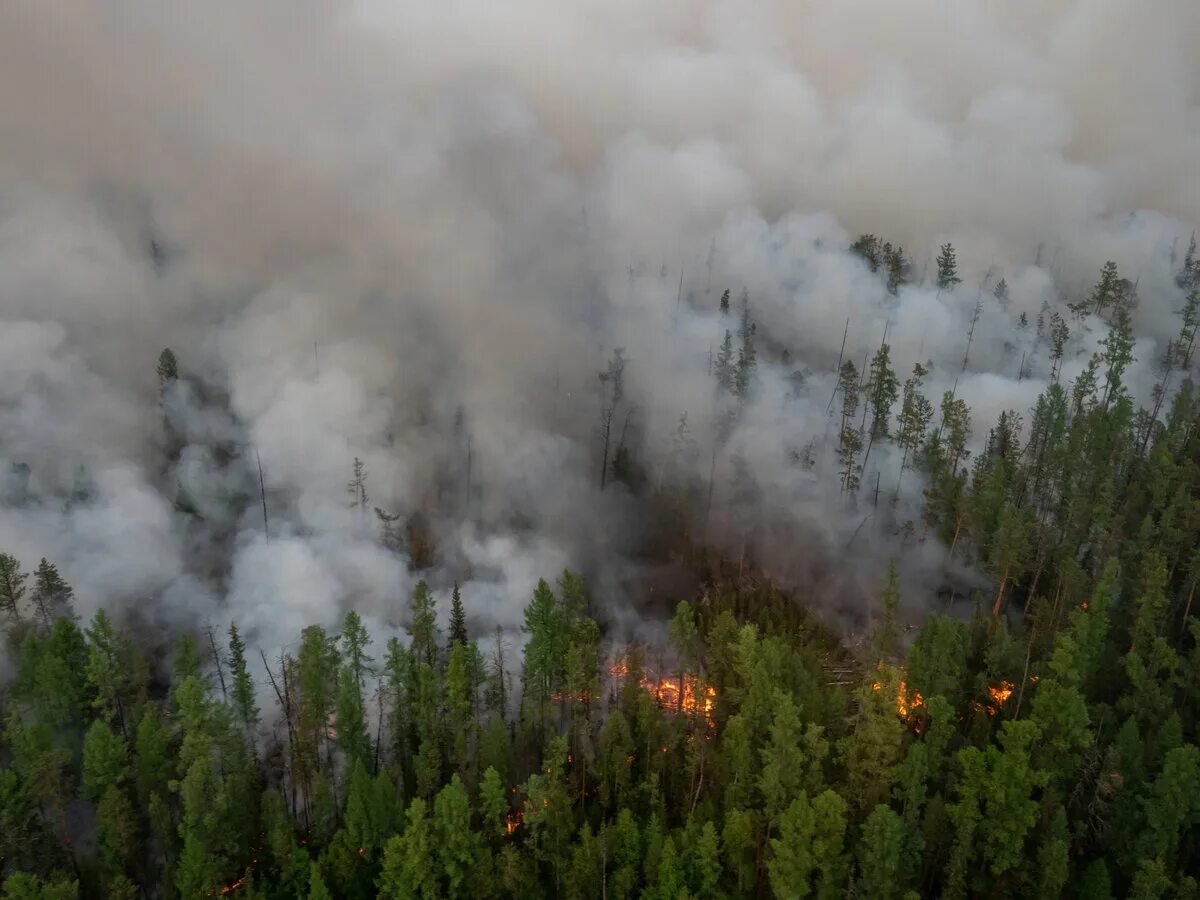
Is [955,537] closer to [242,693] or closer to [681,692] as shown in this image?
[681,692]

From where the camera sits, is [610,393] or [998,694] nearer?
[998,694]

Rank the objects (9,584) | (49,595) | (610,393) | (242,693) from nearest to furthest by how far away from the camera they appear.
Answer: (242,693)
(9,584)
(49,595)
(610,393)

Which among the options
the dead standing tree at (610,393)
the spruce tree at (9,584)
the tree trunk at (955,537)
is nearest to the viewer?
the spruce tree at (9,584)

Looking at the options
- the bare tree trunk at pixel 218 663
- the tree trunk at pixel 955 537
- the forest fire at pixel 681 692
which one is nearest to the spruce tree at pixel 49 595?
the bare tree trunk at pixel 218 663

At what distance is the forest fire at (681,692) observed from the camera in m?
54.7

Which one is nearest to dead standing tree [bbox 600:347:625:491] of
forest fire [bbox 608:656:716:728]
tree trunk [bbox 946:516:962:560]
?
forest fire [bbox 608:656:716:728]

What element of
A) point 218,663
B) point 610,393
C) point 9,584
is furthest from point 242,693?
point 610,393

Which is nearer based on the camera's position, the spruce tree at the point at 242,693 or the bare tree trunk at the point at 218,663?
the spruce tree at the point at 242,693

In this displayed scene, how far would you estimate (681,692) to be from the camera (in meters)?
56.6

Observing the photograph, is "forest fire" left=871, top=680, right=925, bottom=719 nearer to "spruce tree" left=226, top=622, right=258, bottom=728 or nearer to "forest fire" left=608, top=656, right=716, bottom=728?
"forest fire" left=608, top=656, right=716, bottom=728

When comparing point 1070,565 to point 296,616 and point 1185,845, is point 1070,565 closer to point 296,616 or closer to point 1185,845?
point 1185,845

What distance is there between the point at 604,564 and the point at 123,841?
45991 mm

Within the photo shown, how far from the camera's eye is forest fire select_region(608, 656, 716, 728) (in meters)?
54.7

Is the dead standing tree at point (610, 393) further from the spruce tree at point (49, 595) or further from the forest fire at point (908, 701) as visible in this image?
the spruce tree at point (49, 595)
